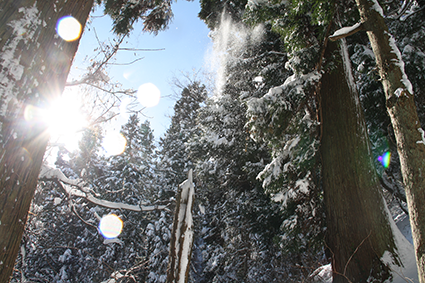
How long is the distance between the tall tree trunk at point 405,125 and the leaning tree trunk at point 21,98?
3.81 m

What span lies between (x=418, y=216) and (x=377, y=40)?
2.59 meters

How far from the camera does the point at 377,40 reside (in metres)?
3.51

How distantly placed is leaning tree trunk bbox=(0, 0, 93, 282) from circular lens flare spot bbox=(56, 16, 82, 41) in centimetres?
4

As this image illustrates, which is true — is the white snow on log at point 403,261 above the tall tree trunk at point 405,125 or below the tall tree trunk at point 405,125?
below

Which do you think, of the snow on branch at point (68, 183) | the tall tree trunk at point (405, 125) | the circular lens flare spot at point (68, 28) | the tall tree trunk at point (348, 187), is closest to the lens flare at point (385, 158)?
the tall tree trunk at point (348, 187)

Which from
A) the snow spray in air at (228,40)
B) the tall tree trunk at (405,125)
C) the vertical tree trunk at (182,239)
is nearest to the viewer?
the tall tree trunk at (405,125)

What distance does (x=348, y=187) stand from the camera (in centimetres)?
430

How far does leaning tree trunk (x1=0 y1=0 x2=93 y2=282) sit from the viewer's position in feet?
3.74

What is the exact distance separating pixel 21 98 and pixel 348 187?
16.0ft

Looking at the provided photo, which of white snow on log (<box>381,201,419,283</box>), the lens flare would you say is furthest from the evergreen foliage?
the lens flare

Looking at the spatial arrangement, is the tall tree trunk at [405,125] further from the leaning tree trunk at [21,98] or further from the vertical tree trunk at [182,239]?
the leaning tree trunk at [21,98]

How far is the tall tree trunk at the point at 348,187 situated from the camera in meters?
3.79

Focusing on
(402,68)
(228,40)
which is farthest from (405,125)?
(228,40)

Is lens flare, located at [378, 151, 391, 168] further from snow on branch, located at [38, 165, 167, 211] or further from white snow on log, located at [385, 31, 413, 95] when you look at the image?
snow on branch, located at [38, 165, 167, 211]
